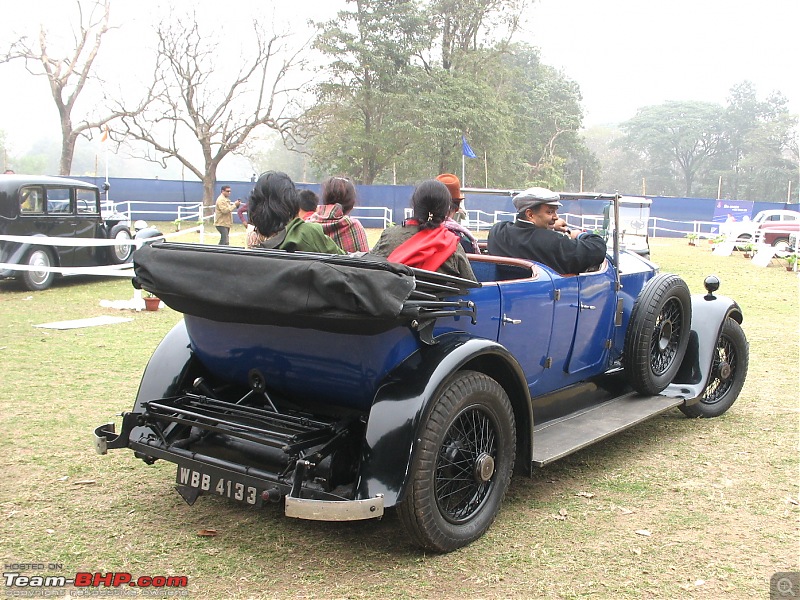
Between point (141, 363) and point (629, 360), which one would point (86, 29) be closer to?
point (141, 363)

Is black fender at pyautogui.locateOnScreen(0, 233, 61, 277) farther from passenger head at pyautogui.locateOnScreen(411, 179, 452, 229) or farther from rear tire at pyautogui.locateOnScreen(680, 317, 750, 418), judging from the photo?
rear tire at pyautogui.locateOnScreen(680, 317, 750, 418)

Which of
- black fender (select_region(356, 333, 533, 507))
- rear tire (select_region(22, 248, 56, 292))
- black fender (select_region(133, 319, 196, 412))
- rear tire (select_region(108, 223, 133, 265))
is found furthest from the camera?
rear tire (select_region(108, 223, 133, 265))

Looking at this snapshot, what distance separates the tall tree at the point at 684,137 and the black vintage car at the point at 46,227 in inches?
2234

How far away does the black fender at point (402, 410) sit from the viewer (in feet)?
9.96

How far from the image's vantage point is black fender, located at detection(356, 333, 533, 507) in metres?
3.04

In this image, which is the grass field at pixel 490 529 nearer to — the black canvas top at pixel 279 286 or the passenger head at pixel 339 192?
the black canvas top at pixel 279 286

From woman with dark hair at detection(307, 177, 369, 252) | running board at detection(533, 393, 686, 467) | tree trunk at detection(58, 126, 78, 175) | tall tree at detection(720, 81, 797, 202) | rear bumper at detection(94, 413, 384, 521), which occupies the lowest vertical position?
running board at detection(533, 393, 686, 467)

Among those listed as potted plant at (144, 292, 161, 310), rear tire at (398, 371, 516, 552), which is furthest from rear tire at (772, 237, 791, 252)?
rear tire at (398, 371, 516, 552)

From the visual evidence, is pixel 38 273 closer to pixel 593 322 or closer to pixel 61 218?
pixel 61 218

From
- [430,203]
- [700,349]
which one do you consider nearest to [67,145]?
[700,349]

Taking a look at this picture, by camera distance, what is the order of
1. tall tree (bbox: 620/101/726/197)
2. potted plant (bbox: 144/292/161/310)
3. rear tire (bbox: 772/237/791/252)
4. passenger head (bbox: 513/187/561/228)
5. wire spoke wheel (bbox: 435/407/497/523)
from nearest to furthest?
1. wire spoke wheel (bbox: 435/407/497/523)
2. passenger head (bbox: 513/187/561/228)
3. potted plant (bbox: 144/292/161/310)
4. rear tire (bbox: 772/237/791/252)
5. tall tree (bbox: 620/101/726/197)

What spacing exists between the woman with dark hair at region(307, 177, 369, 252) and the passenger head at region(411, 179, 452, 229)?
0.95 metres

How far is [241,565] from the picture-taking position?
125 inches

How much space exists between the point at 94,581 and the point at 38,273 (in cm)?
998
